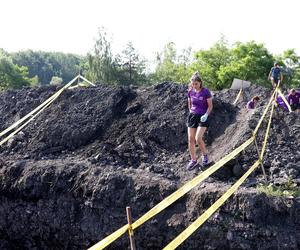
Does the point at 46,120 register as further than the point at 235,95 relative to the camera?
No

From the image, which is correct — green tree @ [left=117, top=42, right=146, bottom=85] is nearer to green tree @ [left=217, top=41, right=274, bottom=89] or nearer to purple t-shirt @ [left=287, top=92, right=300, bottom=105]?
green tree @ [left=217, top=41, right=274, bottom=89]

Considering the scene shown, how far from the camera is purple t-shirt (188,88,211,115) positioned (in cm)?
750

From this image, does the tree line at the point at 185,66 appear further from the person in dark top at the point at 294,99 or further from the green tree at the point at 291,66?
the person in dark top at the point at 294,99

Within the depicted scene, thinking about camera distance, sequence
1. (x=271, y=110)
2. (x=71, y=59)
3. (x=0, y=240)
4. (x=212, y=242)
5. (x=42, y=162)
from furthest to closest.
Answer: (x=71, y=59), (x=271, y=110), (x=42, y=162), (x=0, y=240), (x=212, y=242)

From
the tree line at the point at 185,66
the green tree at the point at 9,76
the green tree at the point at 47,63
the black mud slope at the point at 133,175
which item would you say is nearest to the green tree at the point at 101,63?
the tree line at the point at 185,66

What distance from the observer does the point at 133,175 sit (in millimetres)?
7828

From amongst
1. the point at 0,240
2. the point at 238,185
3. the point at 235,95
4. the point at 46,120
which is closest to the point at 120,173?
the point at 238,185

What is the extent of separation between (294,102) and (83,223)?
634cm

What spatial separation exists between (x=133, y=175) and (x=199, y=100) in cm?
176

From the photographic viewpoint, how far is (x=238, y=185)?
22.7ft

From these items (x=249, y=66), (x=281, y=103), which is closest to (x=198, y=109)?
(x=281, y=103)

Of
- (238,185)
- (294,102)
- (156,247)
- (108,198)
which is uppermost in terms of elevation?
(294,102)

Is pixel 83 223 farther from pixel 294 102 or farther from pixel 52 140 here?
pixel 294 102

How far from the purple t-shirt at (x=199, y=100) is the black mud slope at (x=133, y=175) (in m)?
1.14
